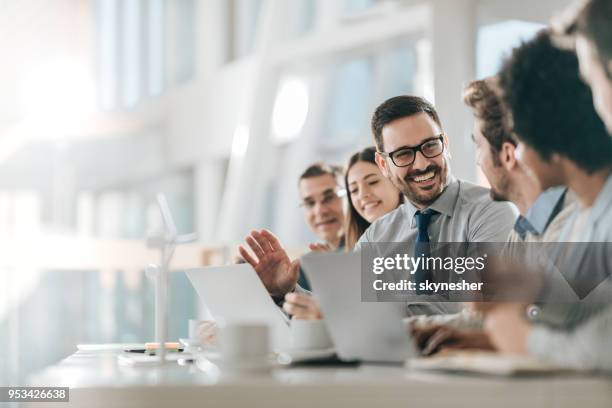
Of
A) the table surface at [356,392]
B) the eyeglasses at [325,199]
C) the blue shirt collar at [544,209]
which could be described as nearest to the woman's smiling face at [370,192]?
the eyeglasses at [325,199]

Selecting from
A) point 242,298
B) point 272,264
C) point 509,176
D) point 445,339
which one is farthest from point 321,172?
point 445,339

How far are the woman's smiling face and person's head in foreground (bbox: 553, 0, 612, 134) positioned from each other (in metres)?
1.41

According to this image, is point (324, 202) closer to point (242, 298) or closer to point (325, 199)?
point (325, 199)

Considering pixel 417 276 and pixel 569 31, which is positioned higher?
pixel 569 31

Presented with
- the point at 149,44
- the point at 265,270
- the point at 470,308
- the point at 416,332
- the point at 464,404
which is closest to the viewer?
the point at 464,404

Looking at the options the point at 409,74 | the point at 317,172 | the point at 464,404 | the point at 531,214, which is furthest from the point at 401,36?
the point at 464,404

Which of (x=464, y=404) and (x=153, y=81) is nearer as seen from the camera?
(x=464, y=404)

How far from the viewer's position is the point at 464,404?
46.2 inches

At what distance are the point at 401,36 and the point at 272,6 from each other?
104 cm

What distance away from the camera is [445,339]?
1528mm

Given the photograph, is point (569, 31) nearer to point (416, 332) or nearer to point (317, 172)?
point (416, 332)

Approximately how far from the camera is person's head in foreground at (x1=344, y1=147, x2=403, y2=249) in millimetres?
3141

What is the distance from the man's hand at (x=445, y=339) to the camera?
1.48 metres

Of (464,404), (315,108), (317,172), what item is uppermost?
(315,108)
